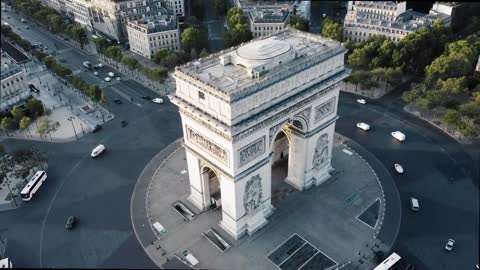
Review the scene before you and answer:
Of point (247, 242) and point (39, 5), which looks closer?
point (247, 242)

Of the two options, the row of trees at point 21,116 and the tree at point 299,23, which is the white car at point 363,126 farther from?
the row of trees at point 21,116

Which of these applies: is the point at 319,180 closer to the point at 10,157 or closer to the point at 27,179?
the point at 27,179

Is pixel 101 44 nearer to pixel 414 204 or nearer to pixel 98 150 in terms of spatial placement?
pixel 98 150

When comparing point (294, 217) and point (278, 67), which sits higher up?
point (278, 67)

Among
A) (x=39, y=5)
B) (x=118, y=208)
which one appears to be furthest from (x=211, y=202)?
(x=39, y=5)

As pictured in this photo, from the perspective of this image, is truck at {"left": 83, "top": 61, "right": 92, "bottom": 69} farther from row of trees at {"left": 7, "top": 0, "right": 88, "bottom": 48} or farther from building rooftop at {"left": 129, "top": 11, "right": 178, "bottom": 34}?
building rooftop at {"left": 129, "top": 11, "right": 178, "bottom": 34}

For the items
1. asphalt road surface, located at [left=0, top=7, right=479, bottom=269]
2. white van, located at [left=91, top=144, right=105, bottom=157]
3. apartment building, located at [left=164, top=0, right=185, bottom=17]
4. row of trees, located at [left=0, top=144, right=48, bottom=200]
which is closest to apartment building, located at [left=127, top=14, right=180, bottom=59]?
apartment building, located at [left=164, top=0, right=185, bottom=17]
